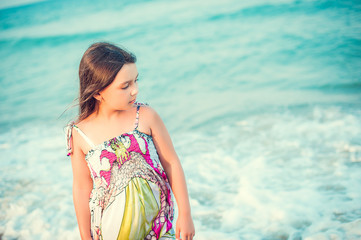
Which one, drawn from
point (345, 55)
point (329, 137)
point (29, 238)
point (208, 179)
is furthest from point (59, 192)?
point (345, 55)

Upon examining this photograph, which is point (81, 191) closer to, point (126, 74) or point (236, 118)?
point (126, 74)

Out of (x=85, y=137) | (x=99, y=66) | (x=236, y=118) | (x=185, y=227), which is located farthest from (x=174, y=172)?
(x=236, y=118)

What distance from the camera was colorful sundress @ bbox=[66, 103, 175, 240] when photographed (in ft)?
6.10

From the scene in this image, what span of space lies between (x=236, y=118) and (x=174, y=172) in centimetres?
440

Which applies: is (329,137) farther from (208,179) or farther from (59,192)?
(59,192)

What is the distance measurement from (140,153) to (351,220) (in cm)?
240

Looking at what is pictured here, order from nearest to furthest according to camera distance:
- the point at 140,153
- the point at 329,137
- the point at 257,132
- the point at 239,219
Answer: the point at 140,153, the point at 239,219, the point at 329,137, the point at 257,132

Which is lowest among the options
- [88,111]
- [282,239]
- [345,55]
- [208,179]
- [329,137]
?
[282,239]

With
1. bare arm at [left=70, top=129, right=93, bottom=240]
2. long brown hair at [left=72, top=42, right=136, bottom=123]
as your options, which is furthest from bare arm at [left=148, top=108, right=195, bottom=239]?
bare arm at [left=70, top=129, right=93, bottom=240]

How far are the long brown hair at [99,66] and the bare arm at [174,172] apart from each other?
1.05 feet

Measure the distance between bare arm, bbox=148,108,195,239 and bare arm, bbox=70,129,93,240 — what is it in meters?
0.44

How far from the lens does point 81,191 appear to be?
211 centimetres

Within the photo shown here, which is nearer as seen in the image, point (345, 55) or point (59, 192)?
point (59, 192)

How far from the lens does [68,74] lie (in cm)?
1197
